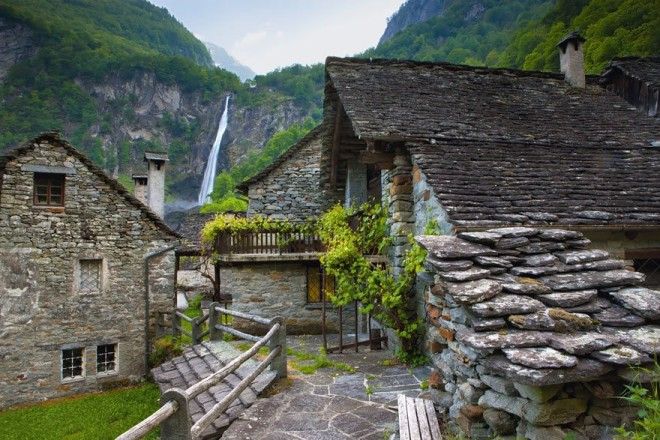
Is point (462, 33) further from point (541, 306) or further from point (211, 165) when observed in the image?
point (541, 306)

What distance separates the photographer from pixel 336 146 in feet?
36.3

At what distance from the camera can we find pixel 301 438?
174 inches

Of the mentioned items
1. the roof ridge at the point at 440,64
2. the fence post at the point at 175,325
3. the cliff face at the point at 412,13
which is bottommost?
the fence post at the point at 175,325

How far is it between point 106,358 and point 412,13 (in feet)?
295

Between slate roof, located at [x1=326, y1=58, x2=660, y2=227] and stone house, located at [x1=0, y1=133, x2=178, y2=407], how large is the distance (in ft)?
26.5

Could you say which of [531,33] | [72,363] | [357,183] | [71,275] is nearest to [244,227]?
[357,183]

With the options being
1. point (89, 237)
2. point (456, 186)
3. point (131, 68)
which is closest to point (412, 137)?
point (456, 186)

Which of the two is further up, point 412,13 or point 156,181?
point 412,13

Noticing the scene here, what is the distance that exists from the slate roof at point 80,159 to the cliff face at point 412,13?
71.0 m

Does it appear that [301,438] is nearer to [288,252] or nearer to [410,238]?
[410,238]


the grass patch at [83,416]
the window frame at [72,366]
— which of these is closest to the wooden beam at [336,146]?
the grass patch at [83,416]

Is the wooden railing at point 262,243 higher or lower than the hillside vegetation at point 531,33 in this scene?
lower

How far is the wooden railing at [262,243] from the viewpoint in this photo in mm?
12031

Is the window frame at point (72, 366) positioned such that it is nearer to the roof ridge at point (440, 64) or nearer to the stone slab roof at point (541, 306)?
the roof ridge at point (440, 64)
